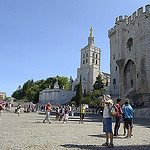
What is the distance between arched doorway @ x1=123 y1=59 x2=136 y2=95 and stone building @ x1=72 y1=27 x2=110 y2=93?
115 ft

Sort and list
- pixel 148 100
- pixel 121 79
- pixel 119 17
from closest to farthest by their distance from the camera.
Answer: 1. pixel 148 100
2. pixel 121 79
3. pixel 119 17

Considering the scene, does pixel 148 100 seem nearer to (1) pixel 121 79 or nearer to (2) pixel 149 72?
(2) pixel 149 72

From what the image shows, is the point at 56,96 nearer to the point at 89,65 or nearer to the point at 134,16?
the point at 89,65

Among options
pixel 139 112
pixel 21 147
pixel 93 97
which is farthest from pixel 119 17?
pixel 21 147

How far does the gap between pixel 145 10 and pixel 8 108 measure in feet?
103

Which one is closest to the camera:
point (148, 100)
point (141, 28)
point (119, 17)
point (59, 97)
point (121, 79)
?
point (148, 100)

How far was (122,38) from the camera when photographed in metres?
35.1

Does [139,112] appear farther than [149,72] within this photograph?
No

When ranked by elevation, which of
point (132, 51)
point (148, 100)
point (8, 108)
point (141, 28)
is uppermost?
point (141, 28)

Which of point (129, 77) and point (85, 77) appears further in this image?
point (85, 77)

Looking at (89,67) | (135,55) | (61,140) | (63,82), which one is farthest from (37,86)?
(61,140)

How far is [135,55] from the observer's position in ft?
99.1

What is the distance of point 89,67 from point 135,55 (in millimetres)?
42887

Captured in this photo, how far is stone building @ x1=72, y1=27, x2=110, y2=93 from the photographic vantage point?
6938 centimetres
